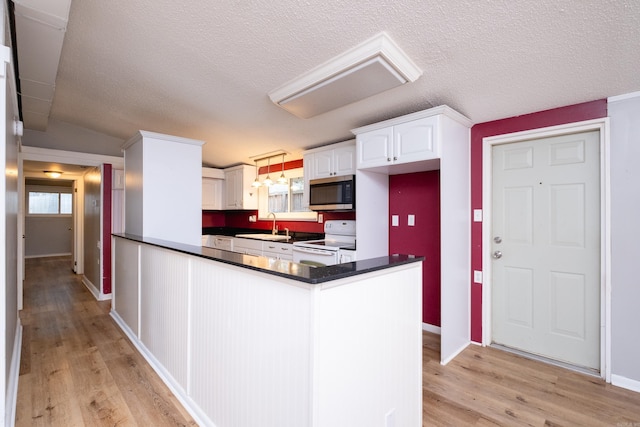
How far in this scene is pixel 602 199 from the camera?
89.4 inches

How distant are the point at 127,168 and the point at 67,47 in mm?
1356

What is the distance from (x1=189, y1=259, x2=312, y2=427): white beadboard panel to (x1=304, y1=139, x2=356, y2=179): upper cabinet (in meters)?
2.23

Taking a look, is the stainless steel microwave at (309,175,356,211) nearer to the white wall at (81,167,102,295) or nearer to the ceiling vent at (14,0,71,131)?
the ceiling vent at (14,0,71,131)

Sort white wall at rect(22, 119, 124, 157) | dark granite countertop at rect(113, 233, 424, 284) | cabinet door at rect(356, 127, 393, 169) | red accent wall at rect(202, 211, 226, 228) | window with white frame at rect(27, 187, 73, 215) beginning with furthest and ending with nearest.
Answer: window with white frame at rect(27, 187, 73, 215) → red accent wall at rect(202, 211, 226, 228) → white wall at rect(22, 119, 124, 157) → cabinet door at rect(356, 127, 393, 169) → dark granite countertop at rect(113, 233, 424, 284)

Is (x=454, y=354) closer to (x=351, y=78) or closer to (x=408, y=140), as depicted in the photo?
(x=408, y=140)

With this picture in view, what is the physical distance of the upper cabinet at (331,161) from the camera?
357 centimetres

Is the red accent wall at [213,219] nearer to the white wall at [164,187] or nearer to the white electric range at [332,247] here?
the white wall at [164,187]

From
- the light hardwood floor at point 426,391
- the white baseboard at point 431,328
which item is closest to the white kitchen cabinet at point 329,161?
the white baseboard at point 431,328

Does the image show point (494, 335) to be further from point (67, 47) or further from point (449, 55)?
point (67, 47)

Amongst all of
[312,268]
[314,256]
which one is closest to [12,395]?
[312,268]

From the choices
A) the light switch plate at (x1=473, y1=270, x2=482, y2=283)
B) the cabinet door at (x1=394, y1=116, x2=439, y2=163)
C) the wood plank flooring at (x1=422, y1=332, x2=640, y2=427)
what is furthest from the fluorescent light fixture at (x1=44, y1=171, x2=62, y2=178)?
the light switch plate at (x1=473, y1=270, x2=482, y2=283)

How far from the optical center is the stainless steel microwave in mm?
3500

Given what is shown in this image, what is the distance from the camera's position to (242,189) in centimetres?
530

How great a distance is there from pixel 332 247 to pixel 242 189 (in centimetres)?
252
